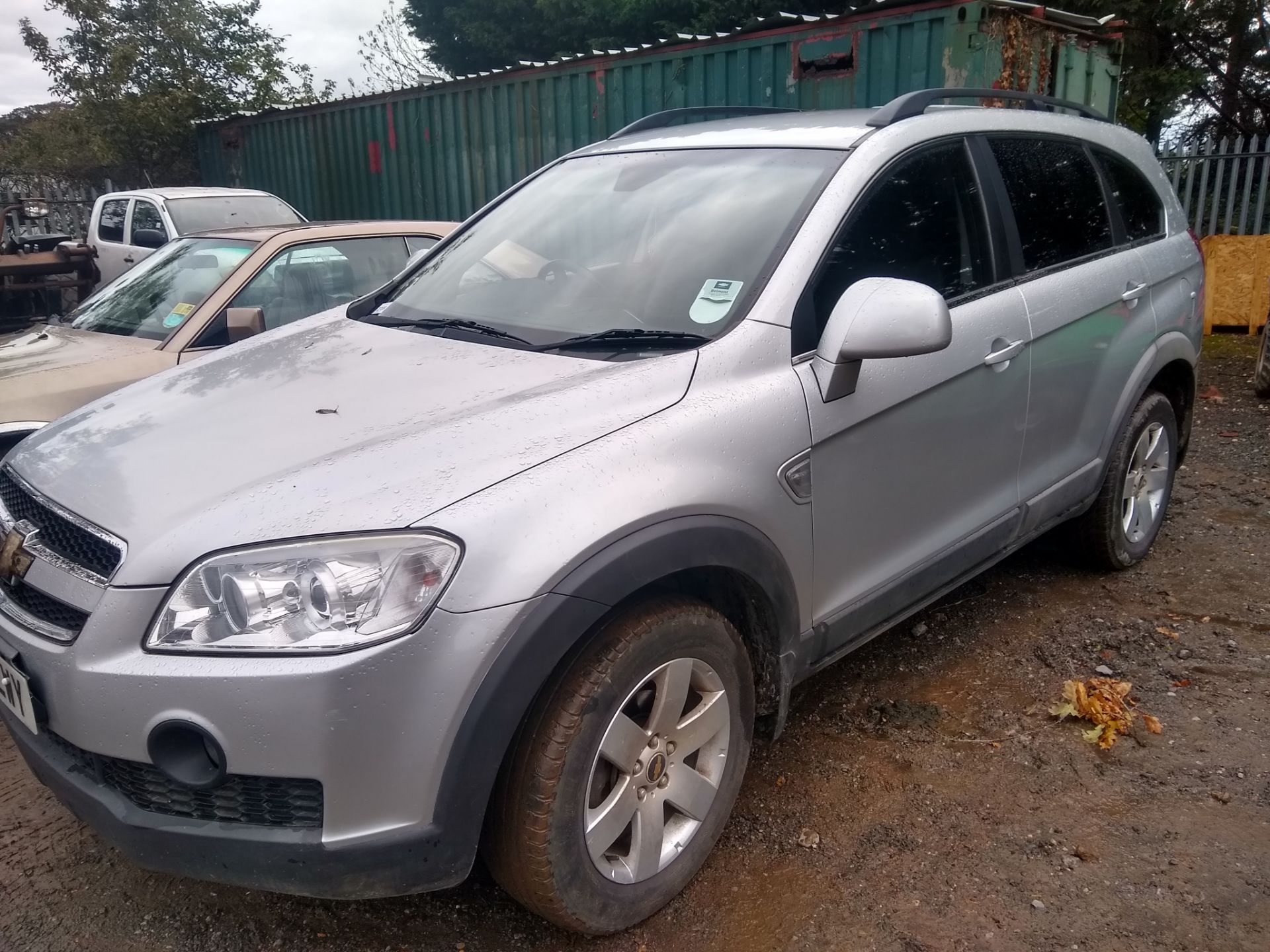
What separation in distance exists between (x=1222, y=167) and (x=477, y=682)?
34.7 feet

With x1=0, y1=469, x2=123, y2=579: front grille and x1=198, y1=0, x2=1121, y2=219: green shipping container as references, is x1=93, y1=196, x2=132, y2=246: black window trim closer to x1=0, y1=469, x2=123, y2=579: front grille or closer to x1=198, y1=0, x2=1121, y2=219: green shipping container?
x1=198, y1=0, x2=1121, y2=219: green shipping container

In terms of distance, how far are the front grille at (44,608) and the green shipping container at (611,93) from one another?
20.4 ft

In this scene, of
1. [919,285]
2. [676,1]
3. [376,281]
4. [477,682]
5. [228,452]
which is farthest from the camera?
[676,1]

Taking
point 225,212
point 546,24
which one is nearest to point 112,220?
point 225,212

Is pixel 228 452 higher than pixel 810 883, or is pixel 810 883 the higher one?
pixel 228 452

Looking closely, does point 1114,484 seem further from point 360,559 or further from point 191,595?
point 191,595

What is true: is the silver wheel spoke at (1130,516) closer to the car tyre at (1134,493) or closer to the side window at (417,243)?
the car tyre at (1134,493)

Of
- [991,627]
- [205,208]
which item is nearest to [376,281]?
[991,627]

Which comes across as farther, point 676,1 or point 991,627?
point 676,1

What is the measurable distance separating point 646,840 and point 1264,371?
6462 mm

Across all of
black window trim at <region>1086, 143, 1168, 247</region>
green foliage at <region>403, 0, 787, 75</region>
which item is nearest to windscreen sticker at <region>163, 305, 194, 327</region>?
black window trim at <region>1086, 143, 1168, 247</region>

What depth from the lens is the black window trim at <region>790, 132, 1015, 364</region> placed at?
245 cm

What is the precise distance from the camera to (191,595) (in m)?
1.82

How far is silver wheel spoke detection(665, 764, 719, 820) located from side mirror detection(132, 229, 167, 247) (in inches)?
329
